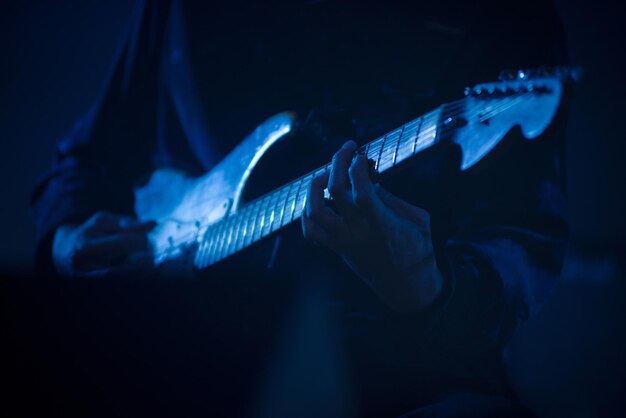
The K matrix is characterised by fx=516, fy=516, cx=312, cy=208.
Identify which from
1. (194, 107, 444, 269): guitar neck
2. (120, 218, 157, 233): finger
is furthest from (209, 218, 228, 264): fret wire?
(120, 218, 157, 233): finger

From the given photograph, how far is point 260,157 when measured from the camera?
3.03ft

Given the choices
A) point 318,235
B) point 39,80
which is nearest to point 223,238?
point 318,235

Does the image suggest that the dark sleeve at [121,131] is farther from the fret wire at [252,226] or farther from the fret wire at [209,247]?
the fret wire at [252,226]

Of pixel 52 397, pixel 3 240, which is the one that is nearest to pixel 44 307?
pixel 52 397

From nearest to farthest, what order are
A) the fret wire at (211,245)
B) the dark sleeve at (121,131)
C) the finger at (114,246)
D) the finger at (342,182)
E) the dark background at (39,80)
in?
the finger at (342,182), the fret wire at (211,245), the finger at (114,246), the dark sleeve at (121,131), the dark background at (39,80)

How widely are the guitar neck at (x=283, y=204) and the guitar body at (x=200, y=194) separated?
33 millimetres

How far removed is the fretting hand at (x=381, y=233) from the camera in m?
0.70

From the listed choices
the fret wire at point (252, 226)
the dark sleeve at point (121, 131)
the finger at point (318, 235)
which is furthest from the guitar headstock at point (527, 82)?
the dark sleeve at point (121, 131)

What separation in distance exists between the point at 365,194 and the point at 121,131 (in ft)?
3.06

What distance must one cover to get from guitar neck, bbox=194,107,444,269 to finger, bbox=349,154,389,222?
4cm

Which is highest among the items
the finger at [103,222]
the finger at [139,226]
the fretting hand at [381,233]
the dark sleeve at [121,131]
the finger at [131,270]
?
the dark sleeve at [121,131]

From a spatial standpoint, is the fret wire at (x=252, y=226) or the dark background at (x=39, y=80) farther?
the dark background at (x=39, y=80)

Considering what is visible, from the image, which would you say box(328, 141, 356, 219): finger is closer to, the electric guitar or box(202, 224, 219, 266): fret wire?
the electric guitar

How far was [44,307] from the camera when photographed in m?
0.66
